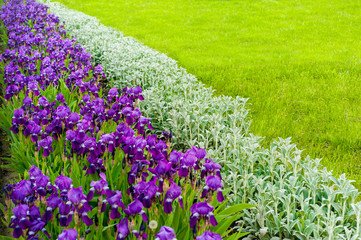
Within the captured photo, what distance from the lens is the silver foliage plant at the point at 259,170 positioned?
3.16 metres

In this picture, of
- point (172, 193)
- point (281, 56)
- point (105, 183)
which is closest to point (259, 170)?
point (172, 193)

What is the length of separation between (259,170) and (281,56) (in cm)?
635

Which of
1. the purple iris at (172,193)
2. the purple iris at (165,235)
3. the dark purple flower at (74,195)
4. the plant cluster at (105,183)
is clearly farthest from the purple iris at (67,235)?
the purple iris at (172,193)

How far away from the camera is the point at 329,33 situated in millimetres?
11773

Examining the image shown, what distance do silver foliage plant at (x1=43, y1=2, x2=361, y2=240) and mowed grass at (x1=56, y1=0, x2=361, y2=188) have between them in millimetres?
922

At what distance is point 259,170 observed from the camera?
3.95 m

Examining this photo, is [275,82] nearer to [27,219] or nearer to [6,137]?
[6,137]

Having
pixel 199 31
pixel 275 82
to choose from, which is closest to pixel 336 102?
pixel 275 82

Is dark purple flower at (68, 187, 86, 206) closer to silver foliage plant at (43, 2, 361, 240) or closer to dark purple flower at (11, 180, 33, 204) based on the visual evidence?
dark purple flower at (11, 180, 33, 204)

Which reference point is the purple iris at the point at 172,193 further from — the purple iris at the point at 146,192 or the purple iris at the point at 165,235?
the purple iris at the point at 165,235

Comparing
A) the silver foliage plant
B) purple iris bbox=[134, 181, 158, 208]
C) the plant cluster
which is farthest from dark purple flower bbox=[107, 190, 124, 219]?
the silver foliage plant

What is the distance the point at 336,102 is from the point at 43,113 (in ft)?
17.7

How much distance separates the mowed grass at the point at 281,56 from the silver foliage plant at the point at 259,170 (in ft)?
3.02

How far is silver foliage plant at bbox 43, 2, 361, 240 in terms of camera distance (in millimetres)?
3162
